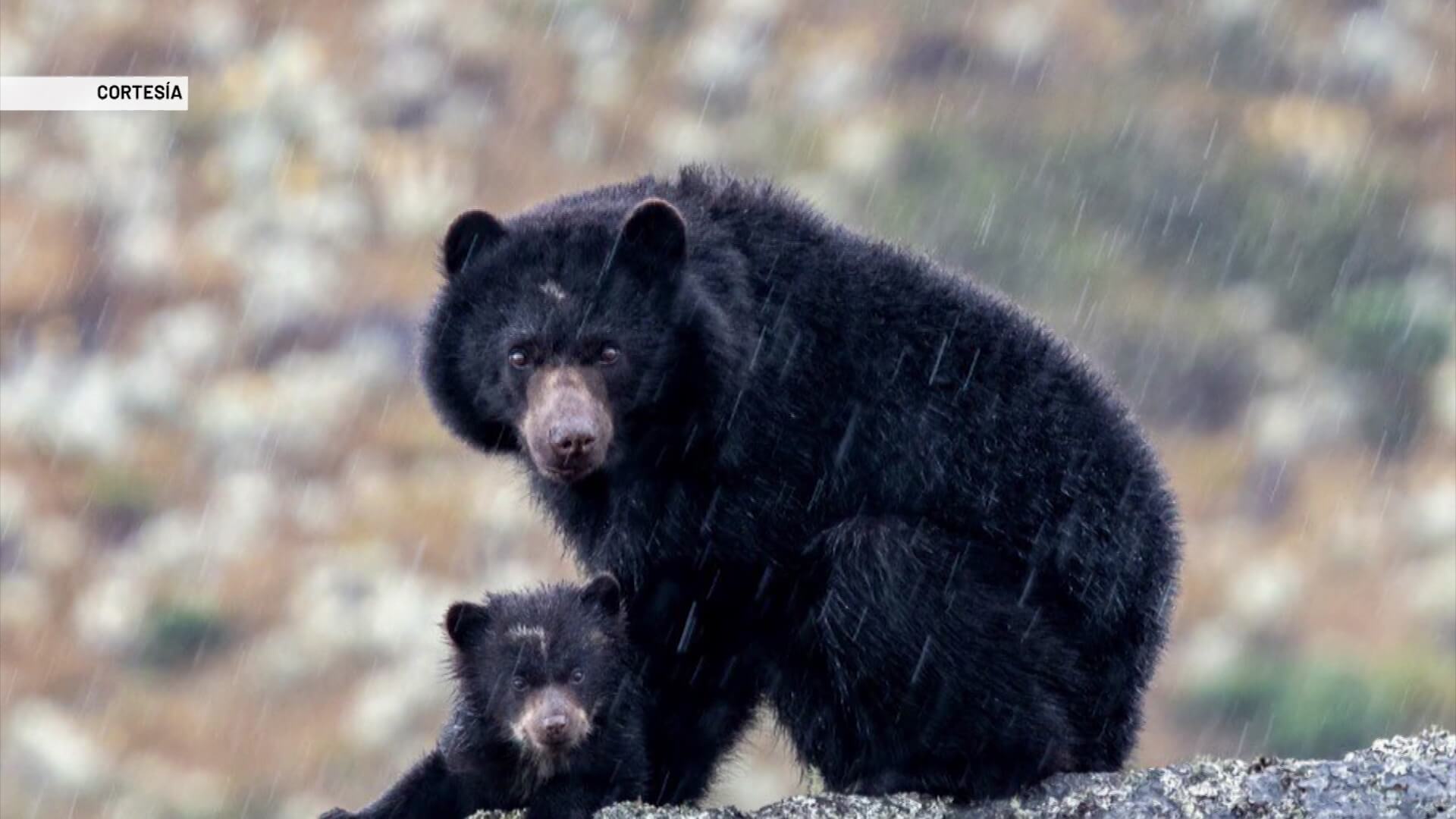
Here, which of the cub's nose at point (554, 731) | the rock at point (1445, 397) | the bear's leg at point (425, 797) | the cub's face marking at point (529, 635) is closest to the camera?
the cub's nose at point (554, 731)

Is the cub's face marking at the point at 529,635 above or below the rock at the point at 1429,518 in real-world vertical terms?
below

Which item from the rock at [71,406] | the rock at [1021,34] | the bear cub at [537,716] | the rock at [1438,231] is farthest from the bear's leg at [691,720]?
the rock at [1021,34]

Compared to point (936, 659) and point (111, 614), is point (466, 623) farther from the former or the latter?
point (111, 614)

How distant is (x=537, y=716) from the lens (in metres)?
6.45

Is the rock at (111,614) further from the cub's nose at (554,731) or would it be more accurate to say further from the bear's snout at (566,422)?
the cub's nose at (554,731)

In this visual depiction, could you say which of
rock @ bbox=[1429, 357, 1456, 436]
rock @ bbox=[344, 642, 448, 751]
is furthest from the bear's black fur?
rock @ bbox=[1429, 357, 1456, 436]

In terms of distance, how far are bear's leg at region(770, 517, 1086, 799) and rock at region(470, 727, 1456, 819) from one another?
1.87ft

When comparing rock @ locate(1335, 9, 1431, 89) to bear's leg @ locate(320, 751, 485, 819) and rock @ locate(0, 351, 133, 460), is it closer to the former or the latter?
rock @ locate(0, 351, 133, 460)

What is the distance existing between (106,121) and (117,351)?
13.2 feet

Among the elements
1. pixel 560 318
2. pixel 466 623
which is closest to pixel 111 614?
pixel 466 623

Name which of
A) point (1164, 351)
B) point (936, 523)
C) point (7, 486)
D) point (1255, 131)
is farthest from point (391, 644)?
point (1255, 131)

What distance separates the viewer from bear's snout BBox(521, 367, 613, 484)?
6.78 metres

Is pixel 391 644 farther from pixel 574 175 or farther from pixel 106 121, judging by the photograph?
pixel 106 121

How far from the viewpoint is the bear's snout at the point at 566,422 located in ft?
22.2
